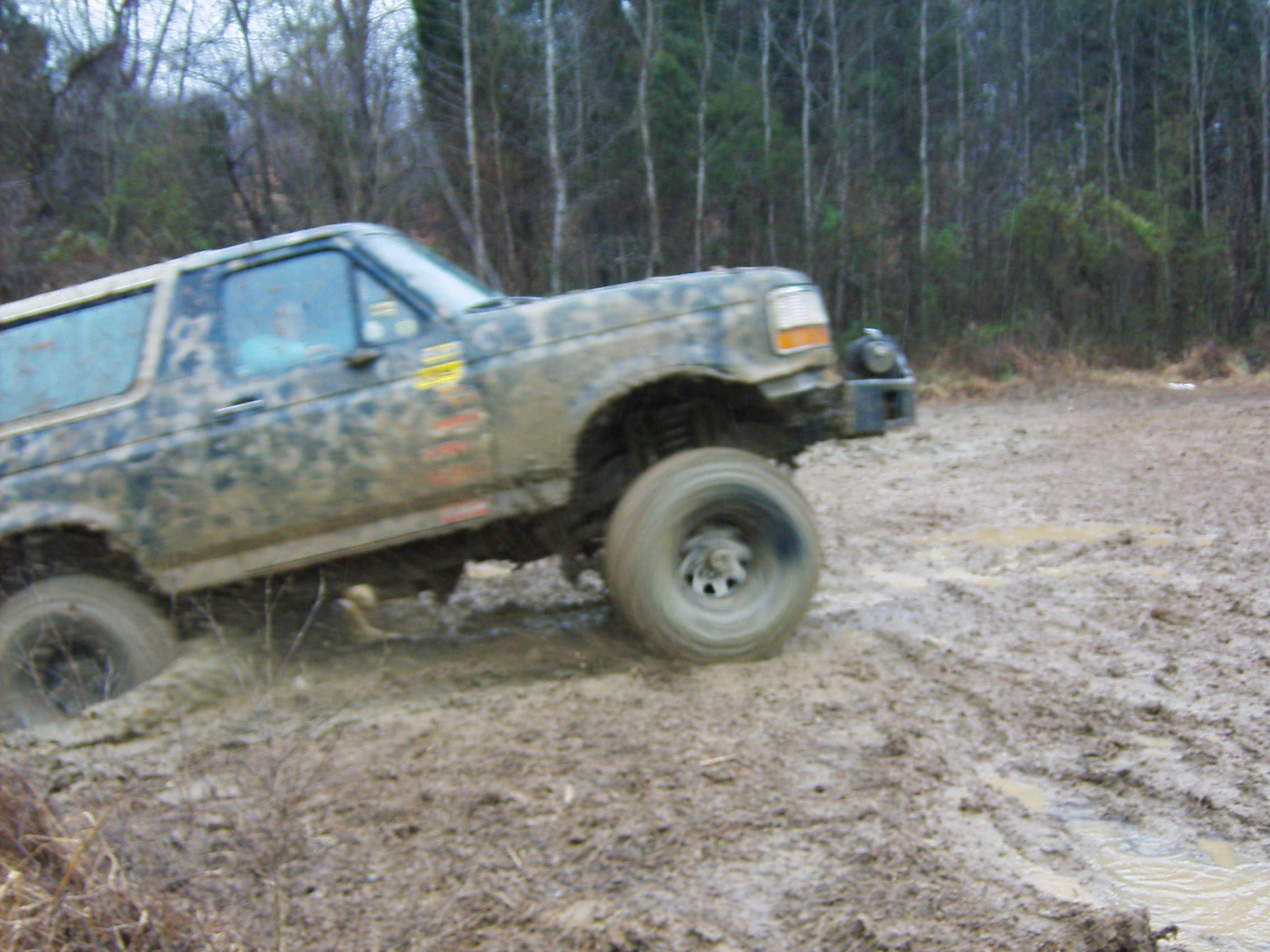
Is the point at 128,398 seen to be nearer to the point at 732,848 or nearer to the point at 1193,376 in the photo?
the point at 732,848

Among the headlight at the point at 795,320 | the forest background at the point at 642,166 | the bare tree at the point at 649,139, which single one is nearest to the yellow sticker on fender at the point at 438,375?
the headlight at the point at 795,320

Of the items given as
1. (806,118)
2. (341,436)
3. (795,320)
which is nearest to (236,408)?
(341,436)

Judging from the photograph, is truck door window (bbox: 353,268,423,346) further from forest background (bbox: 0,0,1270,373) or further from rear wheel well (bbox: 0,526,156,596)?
forest background (bbox: 0,0,1270,373)

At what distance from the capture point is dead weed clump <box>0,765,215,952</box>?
2338mm

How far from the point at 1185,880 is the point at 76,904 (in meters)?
2.71

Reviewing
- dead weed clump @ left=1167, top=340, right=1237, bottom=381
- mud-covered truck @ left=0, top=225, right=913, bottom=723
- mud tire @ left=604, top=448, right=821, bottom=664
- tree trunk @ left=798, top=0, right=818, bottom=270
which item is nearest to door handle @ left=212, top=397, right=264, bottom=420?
mud-covered truck @ left=0, top=225, right=913, bottom=723

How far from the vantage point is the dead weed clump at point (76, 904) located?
234cm

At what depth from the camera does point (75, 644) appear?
179 inches

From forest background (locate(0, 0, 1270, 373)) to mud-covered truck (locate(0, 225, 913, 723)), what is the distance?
11.8 metres

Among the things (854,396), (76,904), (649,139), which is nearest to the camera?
(76,904)

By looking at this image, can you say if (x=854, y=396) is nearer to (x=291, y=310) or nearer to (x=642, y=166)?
(x=291, y=310)

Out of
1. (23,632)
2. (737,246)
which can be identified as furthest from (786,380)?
(737,246)

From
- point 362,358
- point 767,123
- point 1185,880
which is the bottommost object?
point 1185,880

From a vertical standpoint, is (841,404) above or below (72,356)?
below
